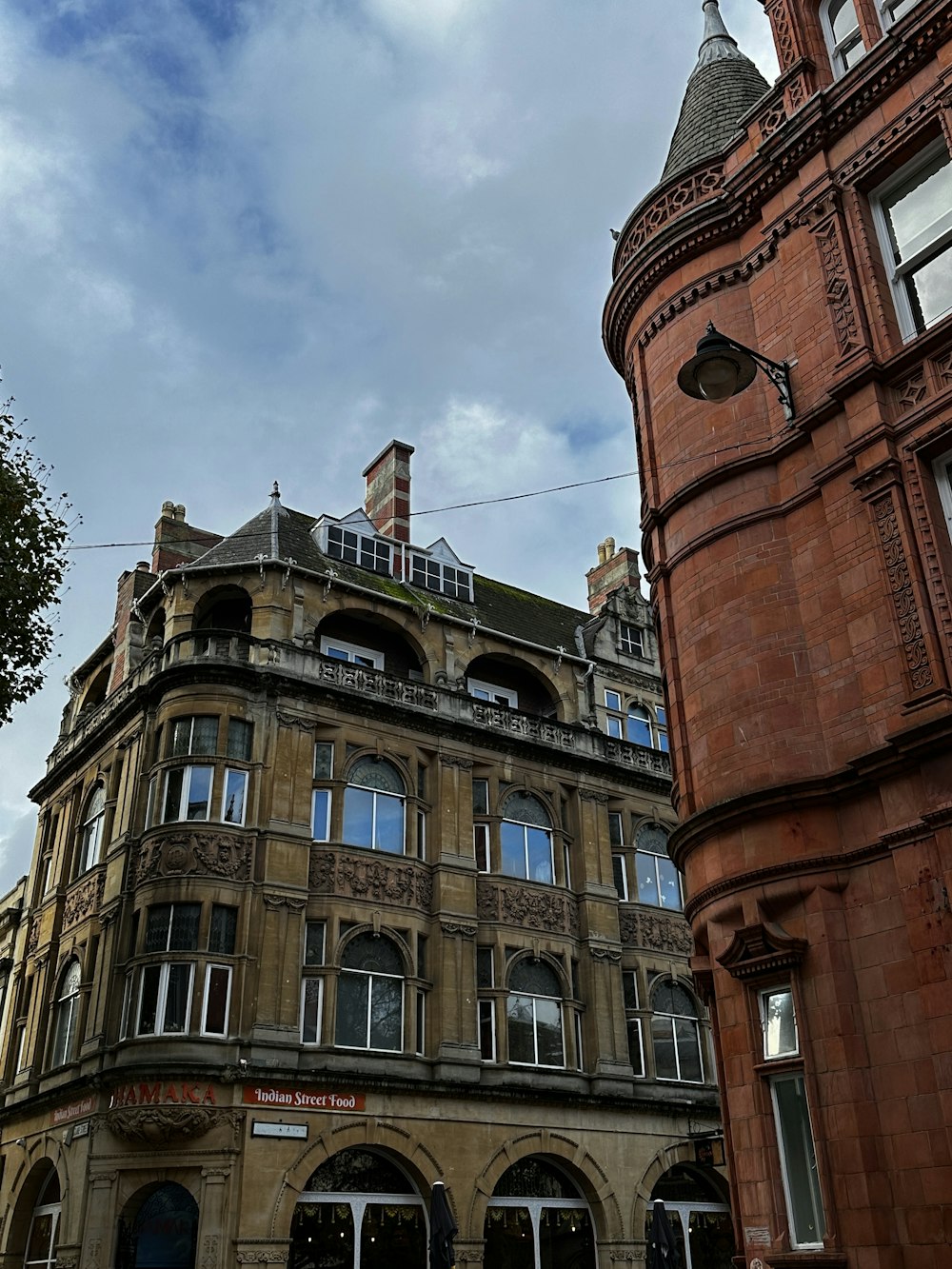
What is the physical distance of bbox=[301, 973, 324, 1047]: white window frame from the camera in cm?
2580

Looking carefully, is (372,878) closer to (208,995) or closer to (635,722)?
(208,995)

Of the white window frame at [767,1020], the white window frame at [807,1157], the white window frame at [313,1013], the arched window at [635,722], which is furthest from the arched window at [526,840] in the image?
the white window frame at [807,1157]

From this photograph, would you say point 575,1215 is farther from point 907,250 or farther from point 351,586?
point 907,250

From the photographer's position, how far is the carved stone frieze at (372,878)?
1081 inches

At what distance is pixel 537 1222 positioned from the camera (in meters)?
27.5

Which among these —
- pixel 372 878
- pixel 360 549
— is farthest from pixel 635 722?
pixel 372 878

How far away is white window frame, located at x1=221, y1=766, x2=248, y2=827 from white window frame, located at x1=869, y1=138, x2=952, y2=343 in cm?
1910

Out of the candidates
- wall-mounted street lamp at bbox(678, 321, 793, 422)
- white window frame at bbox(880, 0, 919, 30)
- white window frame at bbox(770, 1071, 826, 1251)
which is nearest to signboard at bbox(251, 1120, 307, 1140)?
white window frame at bbox(770, 1071, 826, 1251)

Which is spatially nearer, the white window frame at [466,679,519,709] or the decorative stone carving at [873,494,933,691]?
the decorative stone carving at [873,494,933,691]

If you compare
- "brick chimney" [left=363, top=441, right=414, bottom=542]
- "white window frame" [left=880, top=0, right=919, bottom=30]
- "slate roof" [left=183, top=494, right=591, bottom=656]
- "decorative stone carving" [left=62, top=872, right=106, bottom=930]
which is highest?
"brick chimney" [left=363, top=441, right=414, bottom=542]

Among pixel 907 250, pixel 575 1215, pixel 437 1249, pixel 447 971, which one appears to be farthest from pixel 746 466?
pixel 575 1215

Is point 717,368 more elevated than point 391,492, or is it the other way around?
point 391,492

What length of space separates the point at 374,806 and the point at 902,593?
19.6 metres

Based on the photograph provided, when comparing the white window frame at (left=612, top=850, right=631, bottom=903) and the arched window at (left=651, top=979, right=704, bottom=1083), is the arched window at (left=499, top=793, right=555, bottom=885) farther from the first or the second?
the arched window at (left=651, top=979, right=704, bottom=1083)
